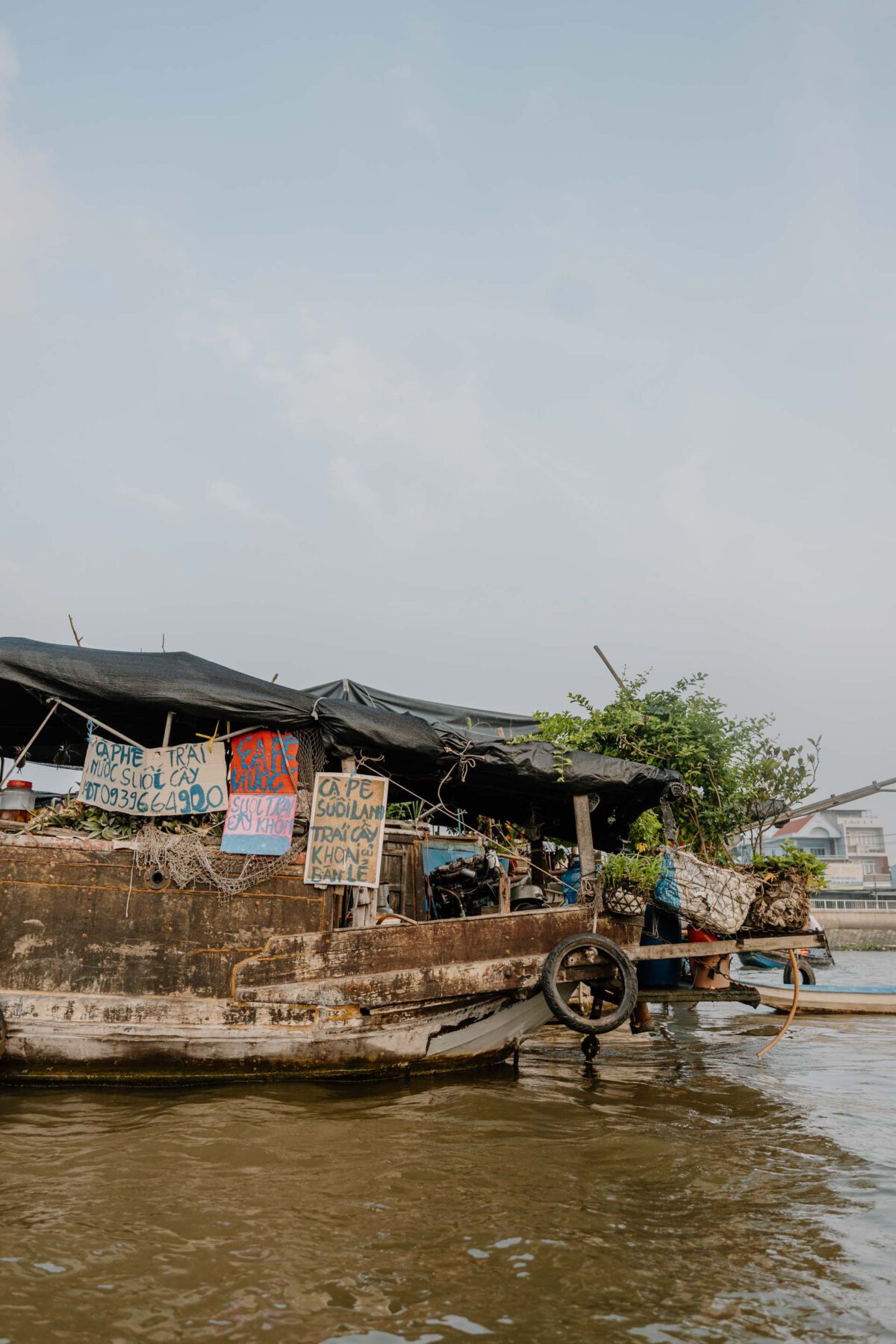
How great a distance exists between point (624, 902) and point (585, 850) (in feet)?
1.94

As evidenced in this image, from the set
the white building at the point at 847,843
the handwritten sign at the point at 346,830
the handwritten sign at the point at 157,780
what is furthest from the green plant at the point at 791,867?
the white building at the point at 847,843

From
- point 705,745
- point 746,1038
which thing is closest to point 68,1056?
point 705,745

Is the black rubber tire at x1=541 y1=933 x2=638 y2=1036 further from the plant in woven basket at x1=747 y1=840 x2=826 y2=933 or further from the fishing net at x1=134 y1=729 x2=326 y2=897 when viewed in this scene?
the fishing net at x1=134 y1=729 x2=326 y2=897

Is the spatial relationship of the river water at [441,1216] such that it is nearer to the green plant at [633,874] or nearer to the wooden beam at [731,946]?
the wooden beam at [731,946]

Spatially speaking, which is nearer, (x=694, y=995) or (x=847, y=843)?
(x=694, y=995)

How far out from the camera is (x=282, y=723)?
693 cm

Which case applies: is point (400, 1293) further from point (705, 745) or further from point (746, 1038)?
point (746, 1038)

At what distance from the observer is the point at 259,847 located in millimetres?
6781

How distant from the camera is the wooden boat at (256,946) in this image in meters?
6.27

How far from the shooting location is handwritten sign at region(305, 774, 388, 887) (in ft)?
22.4

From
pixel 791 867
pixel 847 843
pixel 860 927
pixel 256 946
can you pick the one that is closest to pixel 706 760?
pixel 791 867

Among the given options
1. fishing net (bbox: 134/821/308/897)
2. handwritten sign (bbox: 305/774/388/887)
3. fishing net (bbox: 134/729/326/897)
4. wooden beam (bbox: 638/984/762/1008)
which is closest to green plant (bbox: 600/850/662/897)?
wooden beam (bbox: 638/984/762/1008)

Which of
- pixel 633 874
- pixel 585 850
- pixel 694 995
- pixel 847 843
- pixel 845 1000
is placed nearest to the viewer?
pixel 633 874

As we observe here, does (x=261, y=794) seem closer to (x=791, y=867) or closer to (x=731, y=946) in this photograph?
(x=731, y=946)
